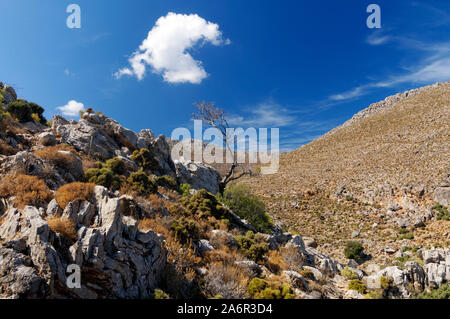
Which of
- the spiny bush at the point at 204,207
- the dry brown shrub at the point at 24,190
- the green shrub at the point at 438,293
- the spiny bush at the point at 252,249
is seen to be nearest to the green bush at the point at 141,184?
the spiny bush at the point at 204,207

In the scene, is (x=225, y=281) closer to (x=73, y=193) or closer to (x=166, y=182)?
(x=73, y=193)

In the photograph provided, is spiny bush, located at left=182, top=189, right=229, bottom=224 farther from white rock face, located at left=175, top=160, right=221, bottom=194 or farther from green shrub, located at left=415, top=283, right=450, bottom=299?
green shrub, located at left=415, top=283, right=450, bottom=299

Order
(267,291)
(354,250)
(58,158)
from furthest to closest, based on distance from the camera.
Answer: (354,250) → (58,158) → (267,291)

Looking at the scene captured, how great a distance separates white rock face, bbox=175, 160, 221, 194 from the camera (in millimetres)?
25228

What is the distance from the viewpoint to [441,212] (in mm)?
30016

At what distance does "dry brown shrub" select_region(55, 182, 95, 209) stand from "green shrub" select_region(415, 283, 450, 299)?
15.7 m

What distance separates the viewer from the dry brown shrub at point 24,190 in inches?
307

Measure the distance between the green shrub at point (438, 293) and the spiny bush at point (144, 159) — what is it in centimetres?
1999

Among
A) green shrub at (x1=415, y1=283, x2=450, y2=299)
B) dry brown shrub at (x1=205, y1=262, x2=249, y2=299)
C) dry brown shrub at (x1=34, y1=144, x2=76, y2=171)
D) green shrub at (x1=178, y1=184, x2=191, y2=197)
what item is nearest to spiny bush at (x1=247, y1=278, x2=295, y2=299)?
dry brown shrub at (x1=205, y1=262, x2=249, y2=299)

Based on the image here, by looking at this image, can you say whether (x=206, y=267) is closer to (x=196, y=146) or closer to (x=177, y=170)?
(x=177, y=170)

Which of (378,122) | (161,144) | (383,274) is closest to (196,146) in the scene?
(161,144)

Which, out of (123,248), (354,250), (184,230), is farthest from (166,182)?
(354,250)

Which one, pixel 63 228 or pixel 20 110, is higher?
pixel 20 110

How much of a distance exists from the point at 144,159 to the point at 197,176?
6.63m
